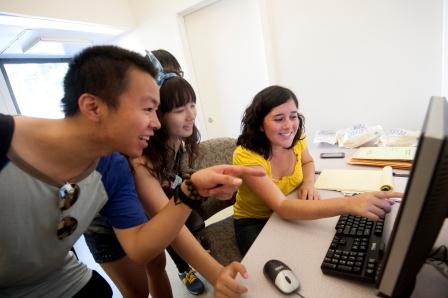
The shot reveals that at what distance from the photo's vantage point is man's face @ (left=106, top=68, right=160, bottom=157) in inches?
27.9

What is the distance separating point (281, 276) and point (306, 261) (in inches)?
4.4

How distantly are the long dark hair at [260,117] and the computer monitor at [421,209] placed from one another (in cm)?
78

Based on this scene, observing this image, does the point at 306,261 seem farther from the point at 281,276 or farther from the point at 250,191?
the point at 250,191

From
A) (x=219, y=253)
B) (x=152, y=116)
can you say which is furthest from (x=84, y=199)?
(x=219, y=253)

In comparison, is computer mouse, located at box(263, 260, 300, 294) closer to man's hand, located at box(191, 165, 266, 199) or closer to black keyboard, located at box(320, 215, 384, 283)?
black keyboard, located at box(320, 215, 384, 283)

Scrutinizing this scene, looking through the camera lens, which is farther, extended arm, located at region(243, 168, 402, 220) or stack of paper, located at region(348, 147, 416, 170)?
stack of paper, located at region(348, 147, 416, 170)

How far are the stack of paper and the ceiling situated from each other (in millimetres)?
2436

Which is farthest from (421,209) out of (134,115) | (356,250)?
(134,115)

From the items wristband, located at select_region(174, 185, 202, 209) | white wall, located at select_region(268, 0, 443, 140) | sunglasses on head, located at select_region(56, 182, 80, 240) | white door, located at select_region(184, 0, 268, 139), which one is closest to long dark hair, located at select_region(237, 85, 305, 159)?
wristband, located at select_region(174, 185, 202, 209)

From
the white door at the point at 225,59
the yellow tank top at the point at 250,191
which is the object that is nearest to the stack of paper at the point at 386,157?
the yellow tank top at the point at 250,191

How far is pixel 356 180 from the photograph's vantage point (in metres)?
1.15

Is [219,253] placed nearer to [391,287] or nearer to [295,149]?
[295,149]

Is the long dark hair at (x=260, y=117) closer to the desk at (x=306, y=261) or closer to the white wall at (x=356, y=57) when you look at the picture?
the desk at (x=306, y=261)

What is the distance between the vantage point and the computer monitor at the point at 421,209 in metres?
0.32
